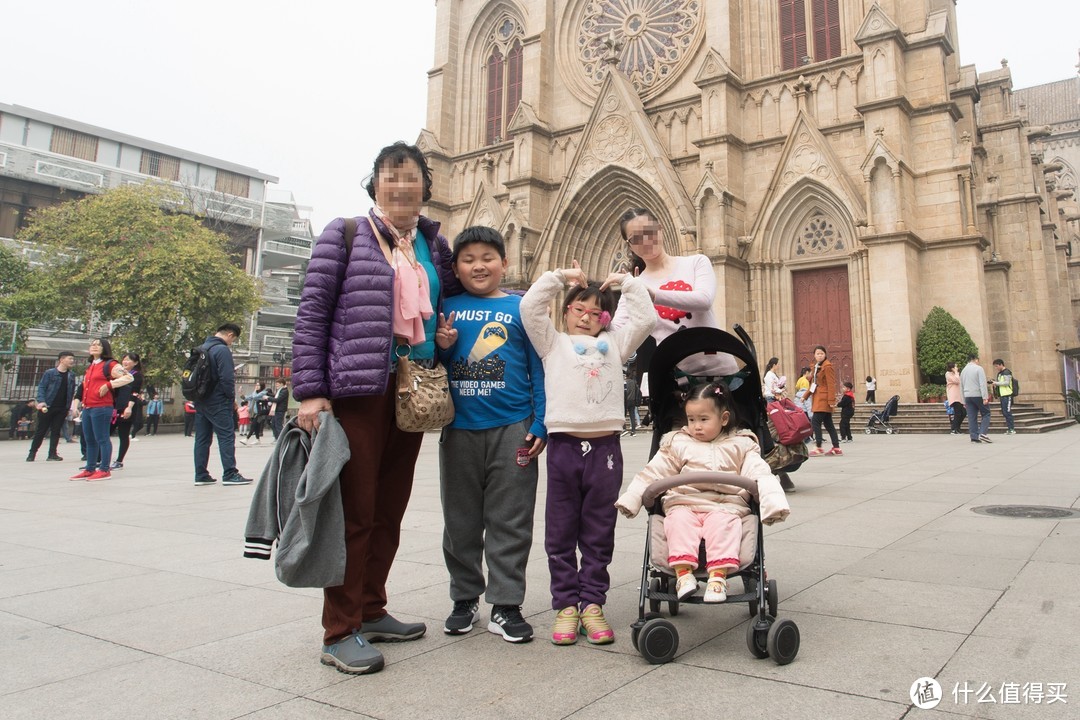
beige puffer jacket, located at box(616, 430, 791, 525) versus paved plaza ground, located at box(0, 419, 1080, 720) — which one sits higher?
beige puffer jacket, located at box(616, 430, 791, 525)

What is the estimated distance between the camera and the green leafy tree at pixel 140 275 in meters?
26.1

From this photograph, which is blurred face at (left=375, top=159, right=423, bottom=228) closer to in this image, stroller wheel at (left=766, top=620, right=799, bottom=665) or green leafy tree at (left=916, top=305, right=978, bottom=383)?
stroller wheel at (left=766, top=620, right=799, bottom=665)

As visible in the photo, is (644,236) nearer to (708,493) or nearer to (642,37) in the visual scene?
(708,493)

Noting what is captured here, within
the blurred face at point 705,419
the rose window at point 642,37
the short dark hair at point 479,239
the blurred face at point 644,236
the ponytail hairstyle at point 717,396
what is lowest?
the blurred face at point 705,419

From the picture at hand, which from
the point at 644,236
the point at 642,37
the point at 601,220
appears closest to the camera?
the point at 644,236

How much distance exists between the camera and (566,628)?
286cm

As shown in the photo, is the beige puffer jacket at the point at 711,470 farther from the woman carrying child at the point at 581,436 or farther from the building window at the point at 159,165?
the building window at the point at 159,165

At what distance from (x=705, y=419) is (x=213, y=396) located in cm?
762

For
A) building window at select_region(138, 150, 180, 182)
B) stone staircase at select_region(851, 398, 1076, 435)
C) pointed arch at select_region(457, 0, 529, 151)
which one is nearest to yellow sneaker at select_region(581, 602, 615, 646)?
stone staircase at select_region(851, 398, 1076, 435)

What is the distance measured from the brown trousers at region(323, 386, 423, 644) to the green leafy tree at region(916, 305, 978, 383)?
717 inches

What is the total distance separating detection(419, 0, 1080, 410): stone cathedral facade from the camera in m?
18.9

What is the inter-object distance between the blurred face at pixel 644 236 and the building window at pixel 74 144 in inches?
2191

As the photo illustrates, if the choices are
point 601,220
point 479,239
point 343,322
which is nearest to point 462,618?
point 343,322

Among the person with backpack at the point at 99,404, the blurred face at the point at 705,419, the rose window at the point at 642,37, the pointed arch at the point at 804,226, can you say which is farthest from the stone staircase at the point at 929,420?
the person with backpack at the point at 99,404
